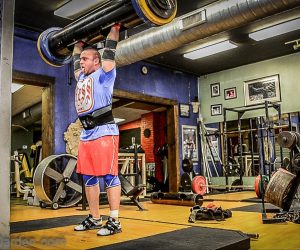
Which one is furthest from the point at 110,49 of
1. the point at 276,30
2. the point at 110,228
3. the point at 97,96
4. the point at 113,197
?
the point at 276,30

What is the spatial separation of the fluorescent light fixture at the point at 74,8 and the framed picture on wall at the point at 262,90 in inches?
186

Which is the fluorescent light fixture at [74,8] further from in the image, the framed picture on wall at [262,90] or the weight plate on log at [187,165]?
the framed picture on wall at [262,90]

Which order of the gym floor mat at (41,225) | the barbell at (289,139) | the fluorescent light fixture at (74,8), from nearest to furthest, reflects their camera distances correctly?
1. the gym floor mat at (41,225)
2. the barbell at (289,139)
3. the fluorescent light fixture at (74,8)

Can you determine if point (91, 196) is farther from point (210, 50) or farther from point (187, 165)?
point (210, 50)

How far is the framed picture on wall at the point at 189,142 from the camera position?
28.2 feet

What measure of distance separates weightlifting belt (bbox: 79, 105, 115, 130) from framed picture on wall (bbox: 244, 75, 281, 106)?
6.03 m

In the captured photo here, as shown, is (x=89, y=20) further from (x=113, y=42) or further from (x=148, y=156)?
(x=148, y=156)

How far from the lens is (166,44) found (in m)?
5.49

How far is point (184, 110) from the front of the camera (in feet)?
29.0

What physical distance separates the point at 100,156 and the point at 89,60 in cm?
86

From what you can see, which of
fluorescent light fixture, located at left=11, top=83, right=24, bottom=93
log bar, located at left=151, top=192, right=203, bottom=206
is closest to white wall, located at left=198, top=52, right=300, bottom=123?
log bar, located at left=151, top=192, right=203, bottom=206

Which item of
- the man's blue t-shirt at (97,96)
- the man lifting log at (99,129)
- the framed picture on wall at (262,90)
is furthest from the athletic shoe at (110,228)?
the framed picture on wall at (262,90)

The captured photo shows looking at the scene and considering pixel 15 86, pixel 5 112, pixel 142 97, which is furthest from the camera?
pixel 15 86

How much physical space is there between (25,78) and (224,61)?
15.4ft
